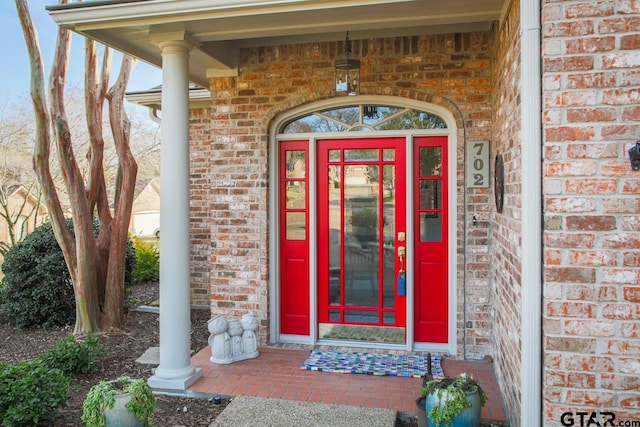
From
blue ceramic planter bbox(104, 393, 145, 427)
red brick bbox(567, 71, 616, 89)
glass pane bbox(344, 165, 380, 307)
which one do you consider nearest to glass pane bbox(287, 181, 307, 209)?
glass pane bbox(344, 165, 380, 307)

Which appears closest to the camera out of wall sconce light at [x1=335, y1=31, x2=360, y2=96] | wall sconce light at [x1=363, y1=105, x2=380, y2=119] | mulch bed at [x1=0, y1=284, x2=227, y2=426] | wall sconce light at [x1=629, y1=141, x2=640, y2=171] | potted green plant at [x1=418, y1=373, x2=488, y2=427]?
wall sconce light at [x1=629, y1=141, x2=640, y2=171]

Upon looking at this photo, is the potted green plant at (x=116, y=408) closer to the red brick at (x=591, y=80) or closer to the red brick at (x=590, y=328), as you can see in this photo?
the red brick at (x=590, y=328)

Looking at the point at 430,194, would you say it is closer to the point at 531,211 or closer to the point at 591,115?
the point at 531,211

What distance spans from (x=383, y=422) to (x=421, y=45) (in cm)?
333

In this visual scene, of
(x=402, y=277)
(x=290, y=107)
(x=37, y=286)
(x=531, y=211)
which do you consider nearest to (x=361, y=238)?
(x=402, y=277)

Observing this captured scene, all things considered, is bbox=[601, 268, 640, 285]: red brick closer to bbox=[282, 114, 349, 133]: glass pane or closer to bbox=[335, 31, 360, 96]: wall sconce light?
bbox=[335, 31, 360, 96]: wall sconce light

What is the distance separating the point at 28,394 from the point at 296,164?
3.03m

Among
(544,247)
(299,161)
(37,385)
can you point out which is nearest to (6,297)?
(37,385)

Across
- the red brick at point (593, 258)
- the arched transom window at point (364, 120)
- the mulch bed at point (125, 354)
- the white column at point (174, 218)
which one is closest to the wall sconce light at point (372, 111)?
the arched transom window at point (364, 120)

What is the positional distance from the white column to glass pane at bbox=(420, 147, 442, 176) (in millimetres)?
2225

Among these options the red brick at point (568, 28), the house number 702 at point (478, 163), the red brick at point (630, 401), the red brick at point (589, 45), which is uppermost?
the red brick at point (568, 28)

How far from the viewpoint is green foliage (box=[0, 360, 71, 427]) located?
3.18 meters

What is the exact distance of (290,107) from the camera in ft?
16.3

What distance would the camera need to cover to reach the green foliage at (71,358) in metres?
4.27
